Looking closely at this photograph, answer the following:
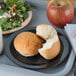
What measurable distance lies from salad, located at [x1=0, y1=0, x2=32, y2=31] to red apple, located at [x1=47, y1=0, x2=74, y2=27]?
0.38 feet

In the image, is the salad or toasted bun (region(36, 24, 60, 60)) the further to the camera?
the salad

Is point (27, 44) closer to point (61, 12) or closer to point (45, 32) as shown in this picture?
point (45, 32)

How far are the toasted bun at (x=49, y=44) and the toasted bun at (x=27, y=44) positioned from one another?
18 millimetres

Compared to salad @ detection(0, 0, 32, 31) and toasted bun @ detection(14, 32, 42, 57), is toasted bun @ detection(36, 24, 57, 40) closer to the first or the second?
toasted bun @ detection(14, 32, 42, 57)

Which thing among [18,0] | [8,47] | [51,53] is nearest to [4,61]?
[8,47]

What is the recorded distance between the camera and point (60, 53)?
65 centimetres

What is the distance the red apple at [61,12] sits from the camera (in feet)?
2.39

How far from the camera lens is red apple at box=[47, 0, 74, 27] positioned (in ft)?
2.39

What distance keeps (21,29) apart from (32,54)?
15 cm

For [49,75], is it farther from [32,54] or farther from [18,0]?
[18,0]

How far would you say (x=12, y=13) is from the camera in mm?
806

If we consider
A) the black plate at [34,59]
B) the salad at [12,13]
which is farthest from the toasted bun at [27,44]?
the salad at [12,13]

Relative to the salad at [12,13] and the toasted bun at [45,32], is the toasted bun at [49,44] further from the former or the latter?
the salad at [12,13]

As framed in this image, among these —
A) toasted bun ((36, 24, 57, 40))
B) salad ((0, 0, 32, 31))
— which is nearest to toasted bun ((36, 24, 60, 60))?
toasted bun ((36, 24, 57, 40))
